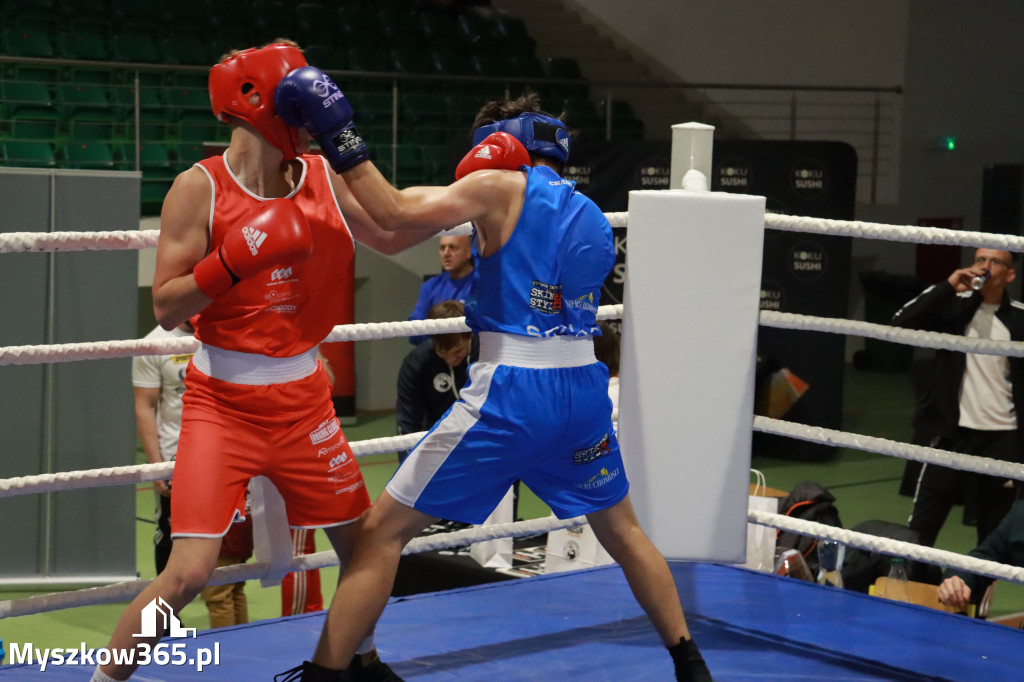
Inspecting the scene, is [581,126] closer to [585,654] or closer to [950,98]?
[950,98]

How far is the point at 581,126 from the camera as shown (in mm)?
10062

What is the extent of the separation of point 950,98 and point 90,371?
813 cm

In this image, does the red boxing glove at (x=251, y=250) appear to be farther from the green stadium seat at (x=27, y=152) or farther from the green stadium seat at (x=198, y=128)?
the green stadium seat at (x=198, y=128)

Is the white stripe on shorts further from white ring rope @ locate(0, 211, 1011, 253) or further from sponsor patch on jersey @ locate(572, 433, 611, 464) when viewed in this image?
white ring rope @ locate(0, 211, 1011, 253)

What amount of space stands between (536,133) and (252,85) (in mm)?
547

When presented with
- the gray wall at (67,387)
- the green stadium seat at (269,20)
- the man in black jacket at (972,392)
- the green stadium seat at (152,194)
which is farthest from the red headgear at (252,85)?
the green stadium seat at (269,20)

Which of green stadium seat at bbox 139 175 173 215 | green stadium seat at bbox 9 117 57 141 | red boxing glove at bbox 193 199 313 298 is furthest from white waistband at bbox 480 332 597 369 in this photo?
green stadium seat at bbox 9 117 57 141

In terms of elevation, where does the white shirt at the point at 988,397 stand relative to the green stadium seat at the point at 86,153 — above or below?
below

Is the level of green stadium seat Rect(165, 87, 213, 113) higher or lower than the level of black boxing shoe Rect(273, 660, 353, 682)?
higher

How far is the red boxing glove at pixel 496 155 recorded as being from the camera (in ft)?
7.24

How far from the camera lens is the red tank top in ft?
6.79

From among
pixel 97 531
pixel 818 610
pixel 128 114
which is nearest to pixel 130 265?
pixel 97 531

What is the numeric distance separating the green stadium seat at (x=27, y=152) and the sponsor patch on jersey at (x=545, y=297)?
231 inches

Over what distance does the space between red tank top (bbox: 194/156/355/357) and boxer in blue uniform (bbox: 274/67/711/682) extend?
0.51ft
